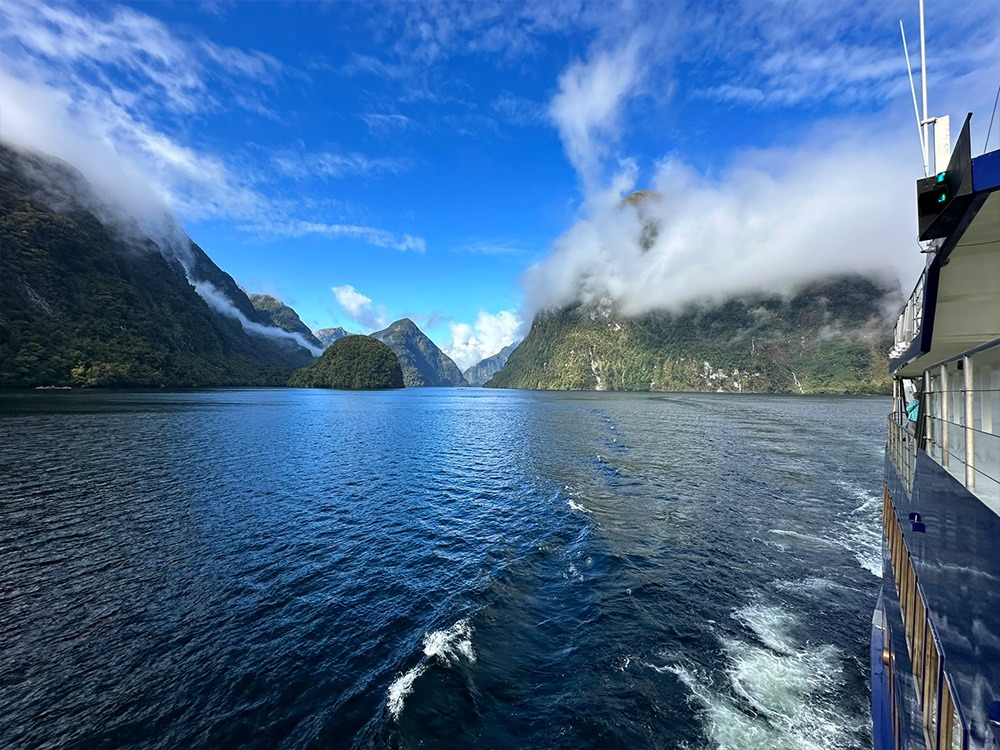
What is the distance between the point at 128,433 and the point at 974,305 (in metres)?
77.9


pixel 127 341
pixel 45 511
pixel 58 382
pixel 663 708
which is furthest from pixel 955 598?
pixel 127 341

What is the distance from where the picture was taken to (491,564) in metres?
20.0

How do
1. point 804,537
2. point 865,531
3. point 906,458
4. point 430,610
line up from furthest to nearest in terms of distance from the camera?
1. point 865,531
2. point 804,537
3. point 430,610
4. point 906,458

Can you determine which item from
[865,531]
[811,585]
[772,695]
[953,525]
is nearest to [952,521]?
[953,525]

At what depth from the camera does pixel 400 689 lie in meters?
11.9

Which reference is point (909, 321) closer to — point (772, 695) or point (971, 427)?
point (971, 427)

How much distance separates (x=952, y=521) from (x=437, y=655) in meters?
13.5

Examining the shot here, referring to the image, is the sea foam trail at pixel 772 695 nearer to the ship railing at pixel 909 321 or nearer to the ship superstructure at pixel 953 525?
the ship superstructure at pixel 953 525

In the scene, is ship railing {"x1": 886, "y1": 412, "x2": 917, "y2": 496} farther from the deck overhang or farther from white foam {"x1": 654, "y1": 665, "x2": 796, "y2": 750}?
white foam {"x1": 654, "y1": 665, "x2": 796, "y2": 750}

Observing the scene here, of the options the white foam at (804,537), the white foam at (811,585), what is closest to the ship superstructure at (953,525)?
the white foam at (811,585)

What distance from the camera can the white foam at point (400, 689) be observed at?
11.2m

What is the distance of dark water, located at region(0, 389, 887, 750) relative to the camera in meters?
10.8

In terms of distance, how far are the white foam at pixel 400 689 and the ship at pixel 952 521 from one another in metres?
11.1

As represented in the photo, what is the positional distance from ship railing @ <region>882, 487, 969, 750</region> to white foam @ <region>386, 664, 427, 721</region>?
11303 mm
